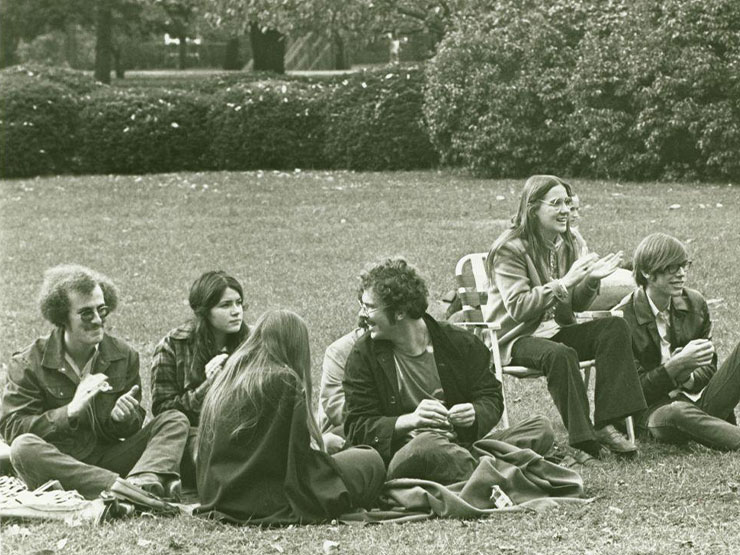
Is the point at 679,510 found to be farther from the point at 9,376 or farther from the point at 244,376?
the point at 9,376

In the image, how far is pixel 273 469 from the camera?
548cm

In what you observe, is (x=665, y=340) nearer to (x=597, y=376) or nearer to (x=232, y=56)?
(x=597, y=376)

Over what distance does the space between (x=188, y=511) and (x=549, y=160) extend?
12.8 m

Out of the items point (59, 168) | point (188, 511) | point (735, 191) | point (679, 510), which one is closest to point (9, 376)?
point (188, 511)

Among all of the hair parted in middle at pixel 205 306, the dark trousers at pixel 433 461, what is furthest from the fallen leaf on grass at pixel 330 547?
the hair parted in middle at pixel 205 306

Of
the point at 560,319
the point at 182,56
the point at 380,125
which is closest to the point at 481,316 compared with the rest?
the point at 560,319

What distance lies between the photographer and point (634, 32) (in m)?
16.8

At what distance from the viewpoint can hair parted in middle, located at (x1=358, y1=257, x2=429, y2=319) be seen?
5941 mm

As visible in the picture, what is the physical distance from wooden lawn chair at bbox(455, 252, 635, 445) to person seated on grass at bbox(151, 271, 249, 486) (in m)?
1.36

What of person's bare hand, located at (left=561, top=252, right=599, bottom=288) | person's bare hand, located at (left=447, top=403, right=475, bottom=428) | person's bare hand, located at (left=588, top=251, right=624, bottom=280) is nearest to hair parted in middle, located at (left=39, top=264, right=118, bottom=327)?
person's bare hand, located at (left=447, top=403, right=475, bottom=428)

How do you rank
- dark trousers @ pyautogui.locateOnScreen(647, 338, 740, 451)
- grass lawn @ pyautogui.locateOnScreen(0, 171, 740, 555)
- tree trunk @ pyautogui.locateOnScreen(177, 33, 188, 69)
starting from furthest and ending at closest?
tree trunk @ pyautogui.locateOnScreen(177, 33, 188, 69), dark trousers @ pyautogui.locateOnScreen(647, 338, 740, 451), grass lawn @ pyautogui.locateOnScreen(0, 171, 740, 555)

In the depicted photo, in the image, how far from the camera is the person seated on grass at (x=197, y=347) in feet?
20.7

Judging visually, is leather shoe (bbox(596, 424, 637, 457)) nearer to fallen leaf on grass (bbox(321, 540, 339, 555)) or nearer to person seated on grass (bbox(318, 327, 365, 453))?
person seated on grass (bbox(318, 327, 365, 453))

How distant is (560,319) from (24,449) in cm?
287
